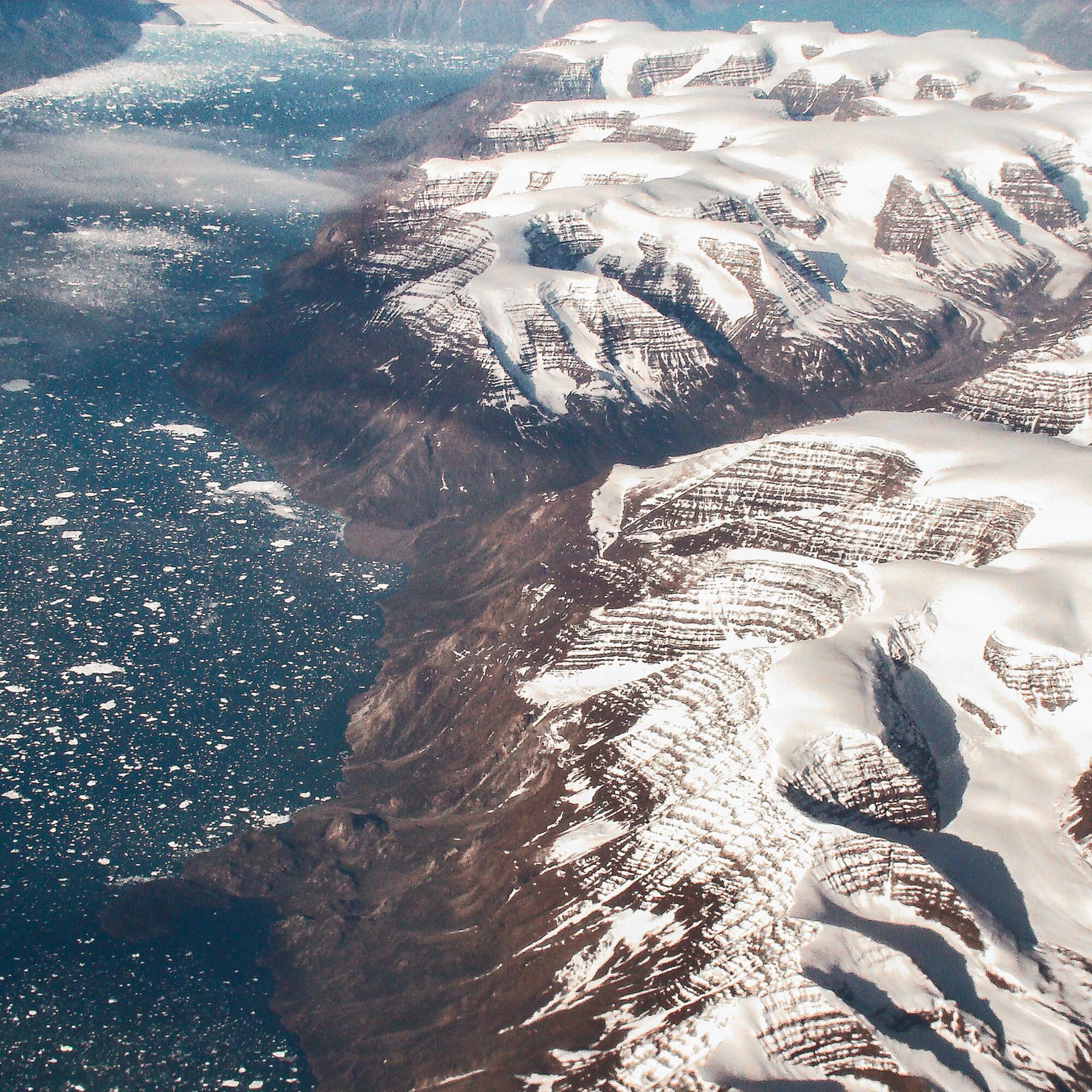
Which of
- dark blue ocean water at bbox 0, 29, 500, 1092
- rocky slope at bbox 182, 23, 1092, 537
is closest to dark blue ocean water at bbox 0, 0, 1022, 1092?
dark blue ocean water at bbox 0, 29, 500, 1092

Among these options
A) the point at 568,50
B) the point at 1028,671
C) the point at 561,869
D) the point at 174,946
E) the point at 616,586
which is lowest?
the point at 174,946

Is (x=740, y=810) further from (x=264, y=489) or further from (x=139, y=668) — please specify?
(x=264, y=489)

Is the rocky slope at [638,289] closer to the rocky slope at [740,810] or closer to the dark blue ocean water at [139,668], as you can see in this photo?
the dark blue ocean water at [139,668]

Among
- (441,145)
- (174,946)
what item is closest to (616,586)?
(174,946)

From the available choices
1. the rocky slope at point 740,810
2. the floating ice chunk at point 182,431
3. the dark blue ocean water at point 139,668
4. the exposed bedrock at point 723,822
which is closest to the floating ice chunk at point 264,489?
the dark blue ocean water at point 139,668

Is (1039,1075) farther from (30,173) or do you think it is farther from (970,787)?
(30,173)

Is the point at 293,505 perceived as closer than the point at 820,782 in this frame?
No
